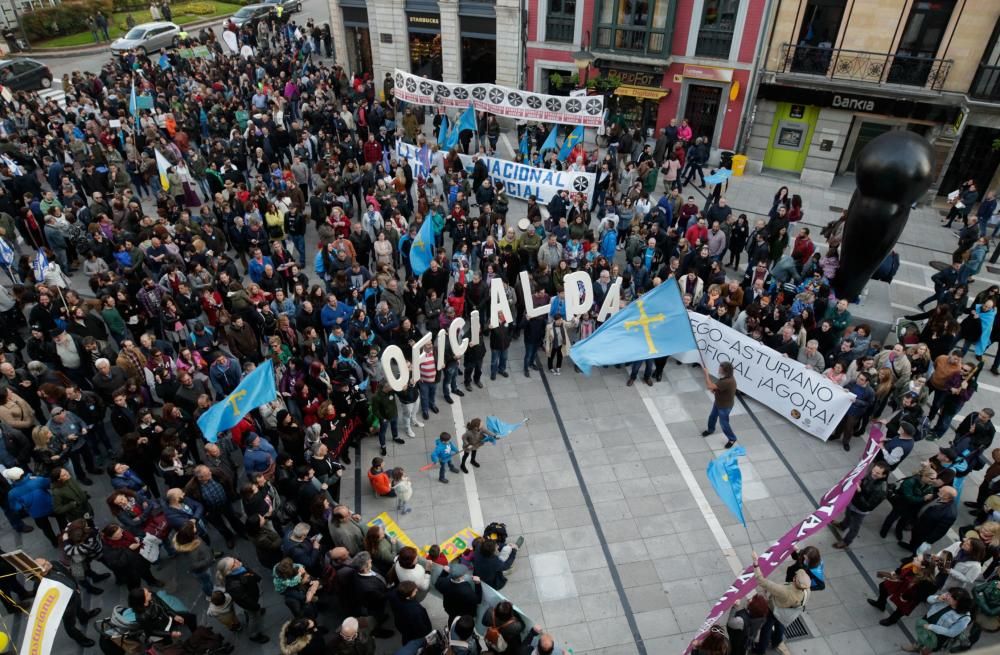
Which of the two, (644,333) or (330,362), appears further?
(330,362)

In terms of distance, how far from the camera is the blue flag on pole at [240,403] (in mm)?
9203

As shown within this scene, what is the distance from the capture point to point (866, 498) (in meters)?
9.33

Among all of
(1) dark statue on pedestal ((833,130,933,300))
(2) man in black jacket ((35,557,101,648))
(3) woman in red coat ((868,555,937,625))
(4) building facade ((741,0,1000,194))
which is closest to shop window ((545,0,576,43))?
(4) building facade ((741,0,1000,194))

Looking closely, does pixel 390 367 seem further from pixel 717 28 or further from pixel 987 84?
pixel 987 84

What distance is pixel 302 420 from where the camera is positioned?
34.4ft

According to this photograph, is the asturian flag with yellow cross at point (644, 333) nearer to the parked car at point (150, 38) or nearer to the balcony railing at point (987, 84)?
the balcony railing at point (987, 84)

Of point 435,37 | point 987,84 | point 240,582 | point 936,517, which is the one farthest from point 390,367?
point 435,37

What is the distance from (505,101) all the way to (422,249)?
8393mm

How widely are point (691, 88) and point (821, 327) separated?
15.2 m

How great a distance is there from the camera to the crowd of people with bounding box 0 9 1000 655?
7.93m

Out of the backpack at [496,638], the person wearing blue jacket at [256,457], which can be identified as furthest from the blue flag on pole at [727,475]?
the person wearing blue jacket at [256,457]

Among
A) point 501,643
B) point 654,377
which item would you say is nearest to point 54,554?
point 501,643

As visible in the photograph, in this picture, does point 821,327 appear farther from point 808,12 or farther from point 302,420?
point 808,12

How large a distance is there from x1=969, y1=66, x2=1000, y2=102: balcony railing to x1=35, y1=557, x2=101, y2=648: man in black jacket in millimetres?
25683
